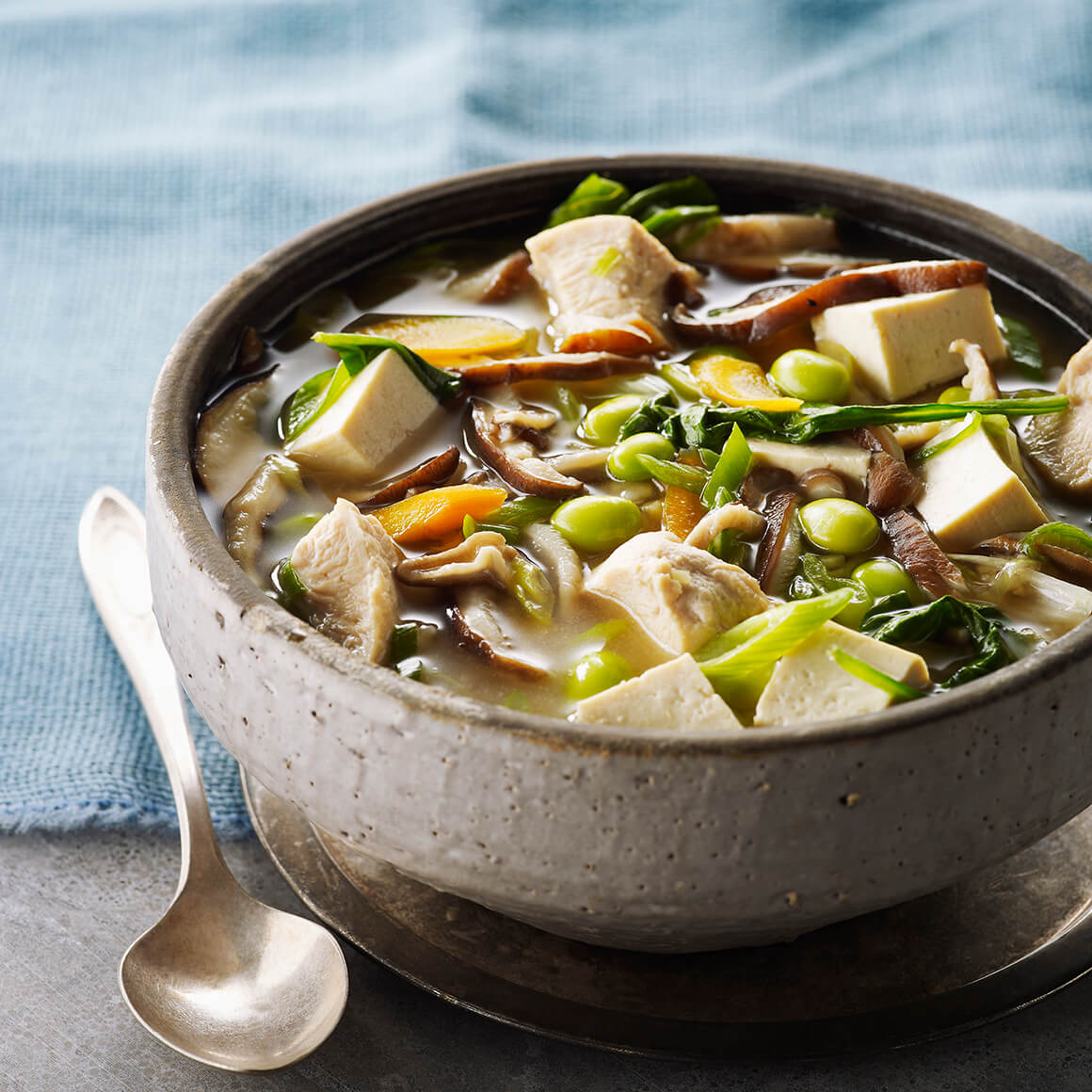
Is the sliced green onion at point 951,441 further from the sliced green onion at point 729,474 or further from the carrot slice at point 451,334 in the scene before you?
the carrot slice at point 451,334

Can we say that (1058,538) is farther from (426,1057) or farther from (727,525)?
(426,1057)

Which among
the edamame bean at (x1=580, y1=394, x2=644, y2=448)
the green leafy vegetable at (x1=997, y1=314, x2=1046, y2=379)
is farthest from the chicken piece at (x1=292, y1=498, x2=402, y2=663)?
the green leafy vegetable at (x1=997, y1=314, x2=1046, y2=379)

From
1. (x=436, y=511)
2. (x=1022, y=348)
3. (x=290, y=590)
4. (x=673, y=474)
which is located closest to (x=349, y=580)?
(x=290, y=590)

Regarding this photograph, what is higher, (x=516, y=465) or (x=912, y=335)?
(x=912, y=335)

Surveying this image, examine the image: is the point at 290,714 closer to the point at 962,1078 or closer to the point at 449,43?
the point at 962,1078

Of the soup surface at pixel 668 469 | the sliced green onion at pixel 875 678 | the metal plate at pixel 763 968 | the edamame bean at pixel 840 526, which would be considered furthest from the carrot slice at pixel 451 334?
the sliced green onion at pixel 875 678

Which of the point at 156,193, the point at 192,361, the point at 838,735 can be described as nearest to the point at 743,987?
the point at 838,735
